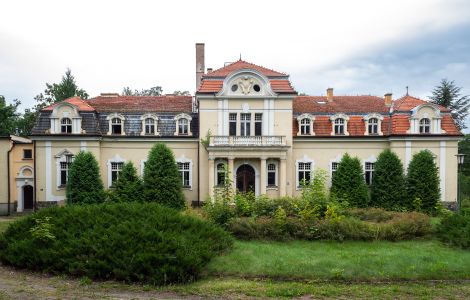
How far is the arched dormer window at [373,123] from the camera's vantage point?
99.8ft

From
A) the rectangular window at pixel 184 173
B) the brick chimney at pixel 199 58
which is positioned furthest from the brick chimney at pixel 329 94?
the rectangular window at pixel 184 173

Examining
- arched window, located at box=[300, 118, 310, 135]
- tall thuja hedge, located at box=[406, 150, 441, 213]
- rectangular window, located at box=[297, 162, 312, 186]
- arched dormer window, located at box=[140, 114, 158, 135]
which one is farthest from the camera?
rectangular window, located at box=[297, 162, 312, 186]

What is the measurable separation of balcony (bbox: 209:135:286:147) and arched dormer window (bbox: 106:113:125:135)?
699 centimetres

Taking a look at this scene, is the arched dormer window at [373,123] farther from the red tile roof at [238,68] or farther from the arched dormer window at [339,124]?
the red tile roof at [238,68]

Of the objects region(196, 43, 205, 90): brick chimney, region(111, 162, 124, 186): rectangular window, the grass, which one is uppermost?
region(196, 43, 205, 90): brick chimney

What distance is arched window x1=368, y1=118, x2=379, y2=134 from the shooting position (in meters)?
30.7

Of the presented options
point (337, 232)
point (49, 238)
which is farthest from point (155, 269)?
point (337, 232)

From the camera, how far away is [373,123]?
30703mm

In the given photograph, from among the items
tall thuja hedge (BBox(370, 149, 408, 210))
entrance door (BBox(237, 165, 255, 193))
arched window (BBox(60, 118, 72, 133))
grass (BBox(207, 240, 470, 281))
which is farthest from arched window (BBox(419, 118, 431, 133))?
arched window (BBox(60, 118, 72, 133))

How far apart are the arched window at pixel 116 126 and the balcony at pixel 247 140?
721cm

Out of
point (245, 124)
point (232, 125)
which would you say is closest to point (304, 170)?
point (245, 124)

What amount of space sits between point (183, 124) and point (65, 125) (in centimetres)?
843

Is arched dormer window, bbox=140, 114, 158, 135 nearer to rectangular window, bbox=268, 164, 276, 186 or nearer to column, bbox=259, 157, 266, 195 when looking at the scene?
column, bbox=259, 157, 266, 195

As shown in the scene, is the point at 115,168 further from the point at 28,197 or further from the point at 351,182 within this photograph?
the point at 351,182
